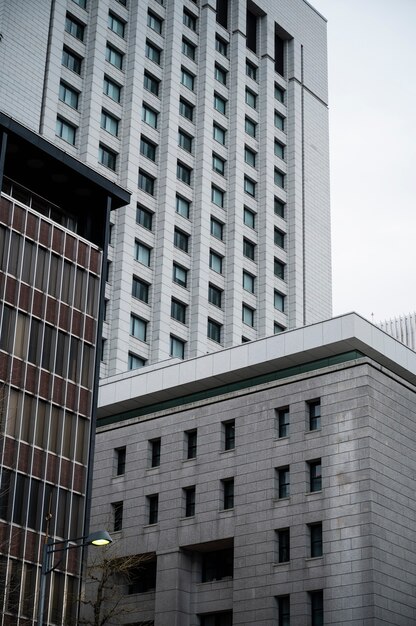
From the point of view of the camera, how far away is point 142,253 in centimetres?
8581

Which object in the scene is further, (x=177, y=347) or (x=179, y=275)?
(x=179, y=275)

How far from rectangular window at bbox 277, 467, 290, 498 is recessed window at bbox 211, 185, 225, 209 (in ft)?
131

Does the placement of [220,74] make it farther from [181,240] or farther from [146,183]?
[181,240]

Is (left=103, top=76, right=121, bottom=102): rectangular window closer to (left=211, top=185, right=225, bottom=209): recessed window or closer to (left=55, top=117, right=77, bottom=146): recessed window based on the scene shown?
(left=55, top=117, right=77, bottom=146): recessed window

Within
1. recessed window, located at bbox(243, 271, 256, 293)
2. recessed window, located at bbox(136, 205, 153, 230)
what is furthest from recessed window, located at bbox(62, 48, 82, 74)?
recessed window, located at bbox(243, 271, 256, 293)

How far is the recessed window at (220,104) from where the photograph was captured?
323ft

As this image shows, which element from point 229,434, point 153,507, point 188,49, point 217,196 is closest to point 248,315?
point 217,196

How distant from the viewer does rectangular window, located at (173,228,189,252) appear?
293 ft

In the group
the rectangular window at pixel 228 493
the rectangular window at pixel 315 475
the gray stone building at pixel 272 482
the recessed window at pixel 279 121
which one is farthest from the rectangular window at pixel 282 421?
the recessed window at pixel 279 121

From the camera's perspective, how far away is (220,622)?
59.1 m

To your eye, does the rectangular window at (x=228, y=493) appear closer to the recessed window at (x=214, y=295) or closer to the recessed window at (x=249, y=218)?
the recessed window at (x=214, y=295)

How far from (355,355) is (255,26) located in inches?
2297

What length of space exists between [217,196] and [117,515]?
38353 mm

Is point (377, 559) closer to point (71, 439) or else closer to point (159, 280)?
point (71, 439)
